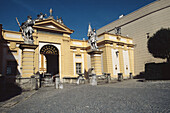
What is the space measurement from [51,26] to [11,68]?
756cm

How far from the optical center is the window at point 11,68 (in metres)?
15.7

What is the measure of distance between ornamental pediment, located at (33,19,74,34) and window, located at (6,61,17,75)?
212 inches

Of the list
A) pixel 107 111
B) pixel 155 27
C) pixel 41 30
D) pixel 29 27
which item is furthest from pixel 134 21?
pixel 107 111

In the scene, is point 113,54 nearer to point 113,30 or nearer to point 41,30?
point 113,30

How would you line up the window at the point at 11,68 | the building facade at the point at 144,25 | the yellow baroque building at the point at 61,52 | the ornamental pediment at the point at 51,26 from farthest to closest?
the building facade at the point at 144,25
the ornamental pediment at the point at 51,26
the yellow baroque building at the point at 61,52
the window at the point at 11,68

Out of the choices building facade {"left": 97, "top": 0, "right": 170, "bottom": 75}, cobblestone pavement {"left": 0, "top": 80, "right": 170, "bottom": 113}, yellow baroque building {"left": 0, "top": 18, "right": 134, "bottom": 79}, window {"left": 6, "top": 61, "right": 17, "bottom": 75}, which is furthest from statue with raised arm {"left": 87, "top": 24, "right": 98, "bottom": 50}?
building facade {"left": 97, "top": 0, "right": 170, "bottom": 75}

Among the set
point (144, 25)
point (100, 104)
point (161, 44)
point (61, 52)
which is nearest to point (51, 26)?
point (61, 52)

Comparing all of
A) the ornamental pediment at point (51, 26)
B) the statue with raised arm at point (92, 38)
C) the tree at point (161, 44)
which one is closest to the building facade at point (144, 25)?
the tree at point (161, 44)

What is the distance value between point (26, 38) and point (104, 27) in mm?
22028

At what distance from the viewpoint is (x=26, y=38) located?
1099 centimetres

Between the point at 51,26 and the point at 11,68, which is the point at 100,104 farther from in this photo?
the point at 51,26

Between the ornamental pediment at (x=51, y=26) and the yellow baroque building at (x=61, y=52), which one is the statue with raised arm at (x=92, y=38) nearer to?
the yellow baroque building at (x=61, y=52)

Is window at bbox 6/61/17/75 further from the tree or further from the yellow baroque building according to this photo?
the tree

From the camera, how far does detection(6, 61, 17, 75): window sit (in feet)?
51.6
